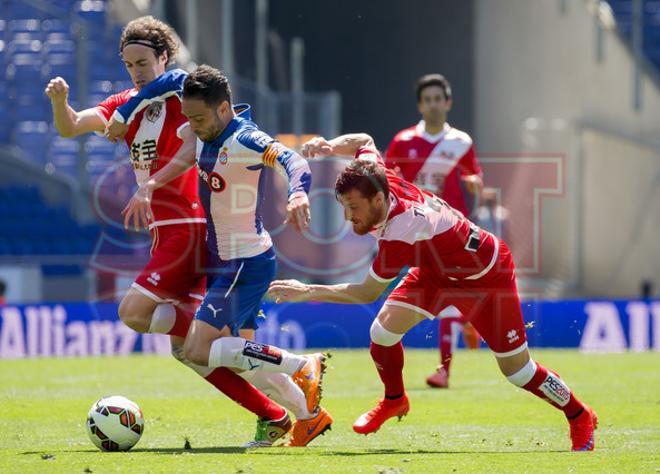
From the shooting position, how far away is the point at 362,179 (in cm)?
681

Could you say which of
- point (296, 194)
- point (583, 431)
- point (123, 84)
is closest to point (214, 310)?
point (296, 194)

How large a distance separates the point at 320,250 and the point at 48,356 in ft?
11.5

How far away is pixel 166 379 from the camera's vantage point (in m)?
12.1

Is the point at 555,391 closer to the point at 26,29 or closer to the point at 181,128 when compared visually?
the point at 181,128

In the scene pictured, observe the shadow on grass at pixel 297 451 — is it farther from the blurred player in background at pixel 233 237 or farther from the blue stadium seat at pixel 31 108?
the blue stadium seat at pixel 31 108

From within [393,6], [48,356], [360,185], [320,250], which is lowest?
[48,356]

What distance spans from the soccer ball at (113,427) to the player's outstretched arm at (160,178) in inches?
41.0

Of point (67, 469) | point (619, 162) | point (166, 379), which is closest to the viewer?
point (67, 469)

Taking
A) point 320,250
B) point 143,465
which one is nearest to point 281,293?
point 143,465

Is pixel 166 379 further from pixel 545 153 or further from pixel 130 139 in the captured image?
pixel 545 153

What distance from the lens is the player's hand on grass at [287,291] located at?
6.87 metres

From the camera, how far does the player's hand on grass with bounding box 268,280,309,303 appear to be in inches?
270

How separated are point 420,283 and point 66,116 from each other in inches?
91.8

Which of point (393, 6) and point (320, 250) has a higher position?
point (393, 6)
